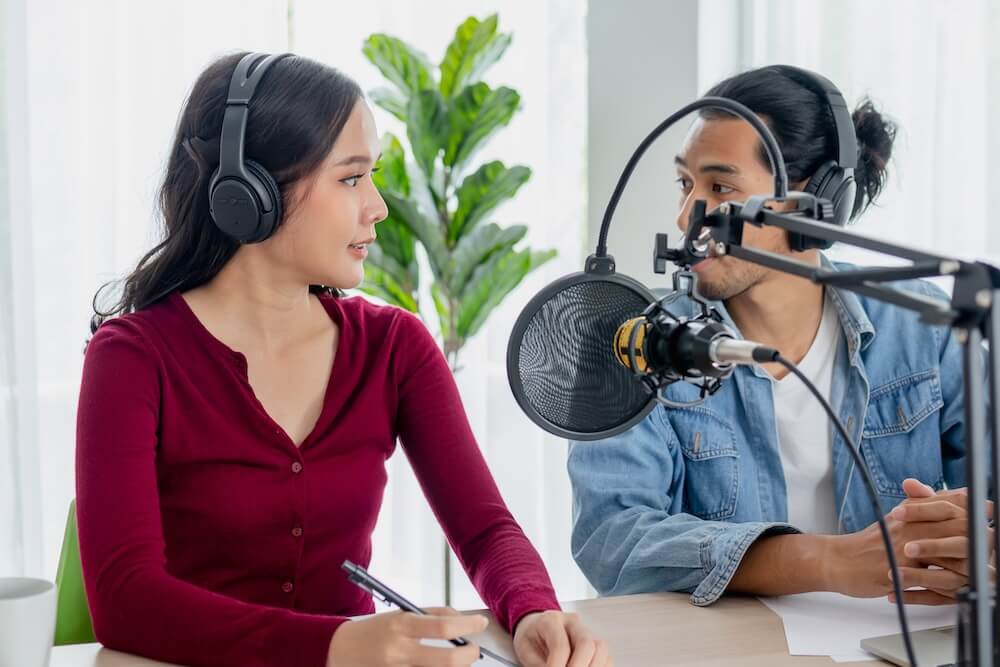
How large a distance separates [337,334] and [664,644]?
2.19ft

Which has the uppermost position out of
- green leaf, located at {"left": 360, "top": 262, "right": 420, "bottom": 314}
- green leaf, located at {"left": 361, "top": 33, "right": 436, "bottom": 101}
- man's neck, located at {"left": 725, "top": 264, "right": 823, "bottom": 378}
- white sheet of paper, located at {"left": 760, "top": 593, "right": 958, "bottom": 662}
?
green leaf, located at {"left": 361, "top": 33, "right": 436, "bottom": 101}

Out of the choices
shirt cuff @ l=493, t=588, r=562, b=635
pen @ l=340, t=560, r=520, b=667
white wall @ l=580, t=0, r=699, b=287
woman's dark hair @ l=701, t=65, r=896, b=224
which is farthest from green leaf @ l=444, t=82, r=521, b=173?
pen @ l=340, t=560, r=520, b=667

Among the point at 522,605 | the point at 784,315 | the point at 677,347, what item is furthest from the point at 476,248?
the point at 677,347

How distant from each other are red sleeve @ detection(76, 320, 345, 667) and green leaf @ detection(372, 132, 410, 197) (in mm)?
1087

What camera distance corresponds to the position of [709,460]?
148 centimetres

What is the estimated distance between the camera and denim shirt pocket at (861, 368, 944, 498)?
4.99 ft

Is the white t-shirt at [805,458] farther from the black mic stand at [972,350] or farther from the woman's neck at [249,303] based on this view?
the black mic stand at [972,350]

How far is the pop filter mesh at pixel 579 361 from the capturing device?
92 cm

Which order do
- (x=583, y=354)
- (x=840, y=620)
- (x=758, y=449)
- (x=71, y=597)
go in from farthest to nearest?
(x=758, y=449) < (x=71, y=597) < (x=840, y=620) < (x=583, y=354)

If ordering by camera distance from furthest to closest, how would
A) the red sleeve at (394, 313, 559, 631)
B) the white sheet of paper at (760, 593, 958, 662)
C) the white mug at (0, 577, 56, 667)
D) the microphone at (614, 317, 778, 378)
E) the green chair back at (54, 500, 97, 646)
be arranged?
1. the green chair back at (54, 500, 97, 646)
2. the red sleeve at (394, 313, 559, 631)
3. the white sheet of paper at (760, 593, 958, 662)
4. the white mug at (0, 577, 56, 667)
5. the microphone at (614, 317, 778, 378)

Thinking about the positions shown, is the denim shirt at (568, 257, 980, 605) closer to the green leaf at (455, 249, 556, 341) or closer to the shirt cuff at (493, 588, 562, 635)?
the shirt cuff at (493, 588, 562, 635)

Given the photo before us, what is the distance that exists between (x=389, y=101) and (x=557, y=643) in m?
1.62

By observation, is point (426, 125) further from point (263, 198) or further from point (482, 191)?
point (263, 198)

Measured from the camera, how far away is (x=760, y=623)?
44.7 inches
